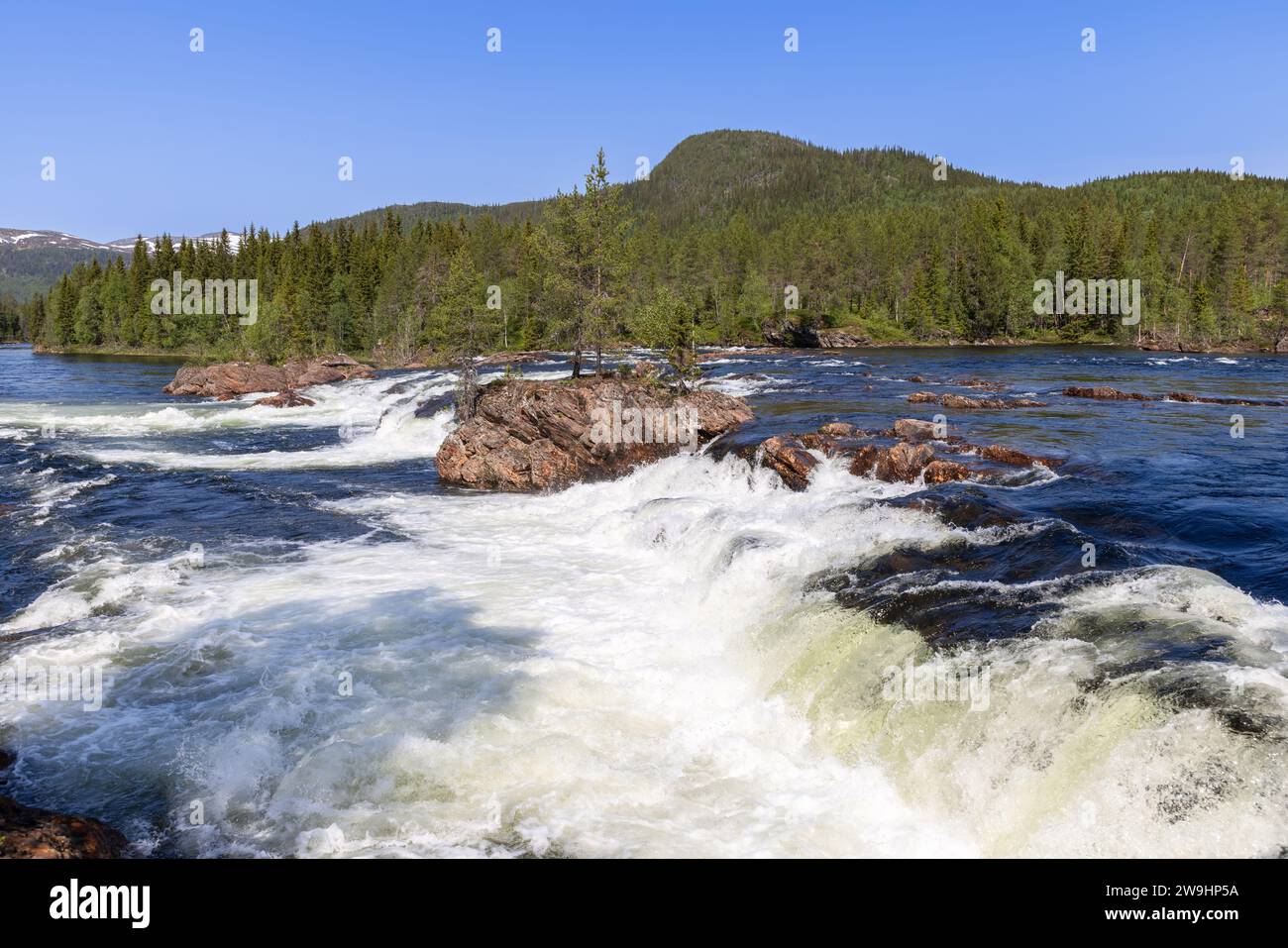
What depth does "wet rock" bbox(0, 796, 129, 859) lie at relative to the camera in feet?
22.9

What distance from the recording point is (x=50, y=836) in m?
7.31

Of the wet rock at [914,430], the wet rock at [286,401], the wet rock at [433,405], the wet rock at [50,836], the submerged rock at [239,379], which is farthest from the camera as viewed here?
the submerged rock at [239,379]

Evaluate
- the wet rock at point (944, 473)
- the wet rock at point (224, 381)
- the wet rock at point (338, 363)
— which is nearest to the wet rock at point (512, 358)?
the wet rock at point (338, 363)

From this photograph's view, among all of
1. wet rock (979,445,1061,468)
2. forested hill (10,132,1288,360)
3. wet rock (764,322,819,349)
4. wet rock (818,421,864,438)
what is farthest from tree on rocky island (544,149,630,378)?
wet rock (764,322,819,349)

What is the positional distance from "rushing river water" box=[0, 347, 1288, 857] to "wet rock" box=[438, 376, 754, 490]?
130 inches

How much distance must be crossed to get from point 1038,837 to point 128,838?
410 inches

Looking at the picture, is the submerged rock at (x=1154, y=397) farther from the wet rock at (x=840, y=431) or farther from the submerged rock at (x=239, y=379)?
the submerged rock at (x=239, y=379)

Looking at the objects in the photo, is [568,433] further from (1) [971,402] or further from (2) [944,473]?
(1) [971,402]

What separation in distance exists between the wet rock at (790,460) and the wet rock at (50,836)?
745 inches

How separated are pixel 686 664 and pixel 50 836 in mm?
9501

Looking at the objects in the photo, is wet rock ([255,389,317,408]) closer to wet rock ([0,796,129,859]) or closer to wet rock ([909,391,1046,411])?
wet rock ([909,391,1046,411])

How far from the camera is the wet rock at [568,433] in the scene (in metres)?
29.6

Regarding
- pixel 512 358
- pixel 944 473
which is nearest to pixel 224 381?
pixel 512 358
